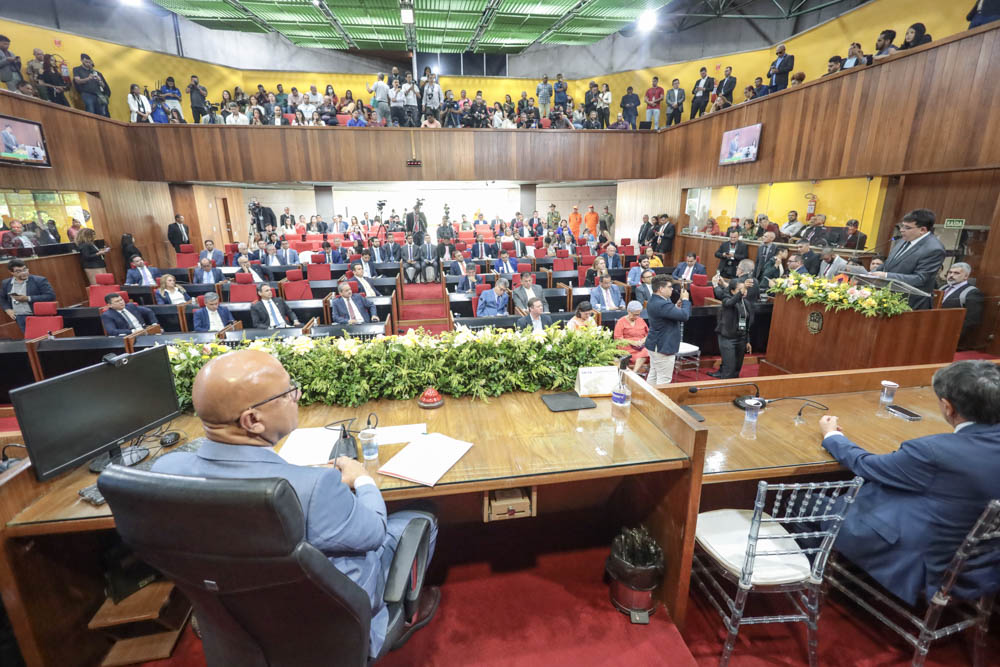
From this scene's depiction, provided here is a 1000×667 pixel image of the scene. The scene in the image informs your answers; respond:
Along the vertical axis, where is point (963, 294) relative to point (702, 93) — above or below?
below

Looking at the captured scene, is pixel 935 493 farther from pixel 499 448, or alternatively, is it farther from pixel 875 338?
pixel 875 338

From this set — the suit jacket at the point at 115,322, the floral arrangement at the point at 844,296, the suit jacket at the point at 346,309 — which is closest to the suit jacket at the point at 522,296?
the suit jacket at the point at 346,309

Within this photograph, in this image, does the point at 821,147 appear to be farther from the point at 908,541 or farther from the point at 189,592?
the point at 189,592

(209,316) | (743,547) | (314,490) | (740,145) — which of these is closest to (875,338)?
(743,547)

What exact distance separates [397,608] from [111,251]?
11.7 m

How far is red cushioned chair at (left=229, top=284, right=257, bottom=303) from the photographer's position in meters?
7.31

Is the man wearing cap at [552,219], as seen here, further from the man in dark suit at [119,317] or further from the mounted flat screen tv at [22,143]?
→ the mounted flat screen tv at [22,143]

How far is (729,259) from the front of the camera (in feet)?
25.9

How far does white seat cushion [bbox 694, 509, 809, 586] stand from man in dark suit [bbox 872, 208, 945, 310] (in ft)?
11.2

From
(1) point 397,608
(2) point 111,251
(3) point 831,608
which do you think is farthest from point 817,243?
(2) point 111,251

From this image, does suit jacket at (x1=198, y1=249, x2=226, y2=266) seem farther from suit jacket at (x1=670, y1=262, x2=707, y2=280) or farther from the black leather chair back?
the black leather chair back

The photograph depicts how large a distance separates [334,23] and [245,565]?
13.8 meters

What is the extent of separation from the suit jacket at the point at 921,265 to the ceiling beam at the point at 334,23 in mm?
11284

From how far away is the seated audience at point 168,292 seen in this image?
6.91 meters
